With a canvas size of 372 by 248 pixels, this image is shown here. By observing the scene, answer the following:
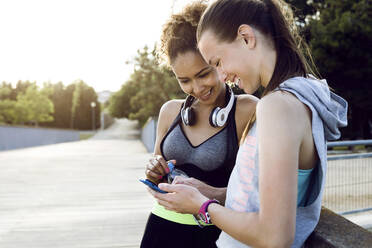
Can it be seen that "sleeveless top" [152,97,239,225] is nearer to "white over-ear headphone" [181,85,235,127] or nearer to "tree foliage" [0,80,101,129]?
"white over-ear headphone" [181,85,235,127]

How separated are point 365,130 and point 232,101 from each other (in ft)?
66.9

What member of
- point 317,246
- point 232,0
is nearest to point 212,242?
point 317,246

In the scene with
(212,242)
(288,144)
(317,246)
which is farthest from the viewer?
(212,242)

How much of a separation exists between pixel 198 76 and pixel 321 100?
885mm

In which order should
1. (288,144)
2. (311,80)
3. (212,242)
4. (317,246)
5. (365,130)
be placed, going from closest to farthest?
1. (288,144)
2. (311,80)
3. (317,246)
4. (212,242)
5. (365,130)

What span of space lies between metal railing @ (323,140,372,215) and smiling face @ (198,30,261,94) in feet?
9.99

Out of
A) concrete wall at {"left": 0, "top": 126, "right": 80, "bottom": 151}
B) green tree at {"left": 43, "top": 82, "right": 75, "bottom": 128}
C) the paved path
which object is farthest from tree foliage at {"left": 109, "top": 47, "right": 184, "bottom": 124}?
green tree at {"left": 43, "top": 82, "right": 75, "bottom": 128}

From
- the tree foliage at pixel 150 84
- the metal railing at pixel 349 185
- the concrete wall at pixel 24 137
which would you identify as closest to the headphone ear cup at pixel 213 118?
the metal railing at pixel 349 185

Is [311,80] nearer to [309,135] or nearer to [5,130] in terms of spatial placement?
Result: [309,135]

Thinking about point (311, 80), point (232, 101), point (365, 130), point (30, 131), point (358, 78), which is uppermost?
point (311, 80)

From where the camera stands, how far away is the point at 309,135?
88 centimetres

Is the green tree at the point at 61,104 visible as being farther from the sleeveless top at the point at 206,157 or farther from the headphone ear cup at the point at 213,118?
the headphone ear cup at the point at 213,118

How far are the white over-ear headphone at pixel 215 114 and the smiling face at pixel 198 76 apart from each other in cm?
7

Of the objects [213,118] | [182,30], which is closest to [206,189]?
[213,118]
